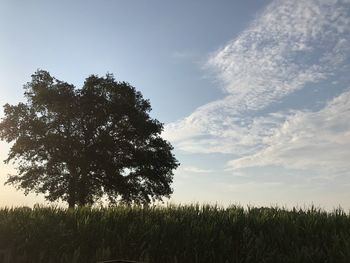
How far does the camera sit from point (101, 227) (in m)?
14.7

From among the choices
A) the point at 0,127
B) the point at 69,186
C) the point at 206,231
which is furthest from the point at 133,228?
the point at 0,127

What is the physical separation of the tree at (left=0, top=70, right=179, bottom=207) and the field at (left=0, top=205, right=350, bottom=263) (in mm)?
24310

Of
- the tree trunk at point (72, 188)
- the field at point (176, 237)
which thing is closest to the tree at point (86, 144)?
the tree trunk at point (72, 188)

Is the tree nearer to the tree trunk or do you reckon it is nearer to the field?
the tree trunk

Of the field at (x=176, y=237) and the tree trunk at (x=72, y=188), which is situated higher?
the tree trunk at (x=72, y=188)

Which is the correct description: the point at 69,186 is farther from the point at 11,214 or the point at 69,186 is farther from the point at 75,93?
the point at 11,214

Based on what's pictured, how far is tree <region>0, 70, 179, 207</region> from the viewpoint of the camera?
40625 mm

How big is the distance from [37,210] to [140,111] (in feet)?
85.0

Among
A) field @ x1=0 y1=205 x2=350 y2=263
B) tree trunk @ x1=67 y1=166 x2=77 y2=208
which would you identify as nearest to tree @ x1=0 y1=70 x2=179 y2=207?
tree trunk @ x1=67 y1=166 x2=77 y2=208

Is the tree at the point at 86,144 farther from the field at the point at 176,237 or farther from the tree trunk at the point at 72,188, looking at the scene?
the field at the point at 176,237

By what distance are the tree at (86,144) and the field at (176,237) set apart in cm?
2431

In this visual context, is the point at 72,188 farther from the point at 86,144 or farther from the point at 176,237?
the point at 176,237

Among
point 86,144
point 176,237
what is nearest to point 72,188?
point 86,144

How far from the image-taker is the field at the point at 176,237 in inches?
537
